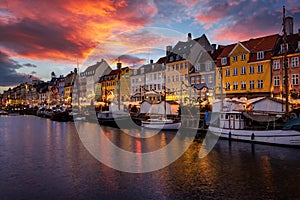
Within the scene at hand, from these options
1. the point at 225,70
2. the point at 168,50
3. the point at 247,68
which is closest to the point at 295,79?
the point at 247,68

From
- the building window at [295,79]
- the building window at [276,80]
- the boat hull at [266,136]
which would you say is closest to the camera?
the boat hull at [266,136]

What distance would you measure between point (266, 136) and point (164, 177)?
14.2 m

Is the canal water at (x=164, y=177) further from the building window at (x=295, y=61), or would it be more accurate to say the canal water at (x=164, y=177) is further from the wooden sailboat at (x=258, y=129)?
the building window at (x=295, y=61)

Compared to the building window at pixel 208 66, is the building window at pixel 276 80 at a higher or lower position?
lower

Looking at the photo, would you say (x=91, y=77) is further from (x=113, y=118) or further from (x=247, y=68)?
(x=247, y=68)

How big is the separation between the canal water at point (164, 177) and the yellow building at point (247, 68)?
90.8ft

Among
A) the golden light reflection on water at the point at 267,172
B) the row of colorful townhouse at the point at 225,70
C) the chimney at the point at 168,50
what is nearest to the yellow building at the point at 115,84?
the row of colorful townhouse at the point at 225,70

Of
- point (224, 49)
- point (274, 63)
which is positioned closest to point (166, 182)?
point (274, 63)

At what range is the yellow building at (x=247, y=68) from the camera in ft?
165

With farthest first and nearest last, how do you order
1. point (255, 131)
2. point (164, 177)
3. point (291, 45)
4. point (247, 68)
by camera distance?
point (247, 68) < point (291, 45) < point (255, 131) < point (164, 177)

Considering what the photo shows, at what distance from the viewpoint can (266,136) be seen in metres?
27.2

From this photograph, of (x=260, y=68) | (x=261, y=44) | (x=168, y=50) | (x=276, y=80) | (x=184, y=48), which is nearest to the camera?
(x=276, y=80)

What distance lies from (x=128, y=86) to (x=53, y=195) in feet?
254

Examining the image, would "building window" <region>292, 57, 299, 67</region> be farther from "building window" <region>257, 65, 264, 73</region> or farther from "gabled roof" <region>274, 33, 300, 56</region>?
"building window" <region>257, 65, 264, 73</region>
